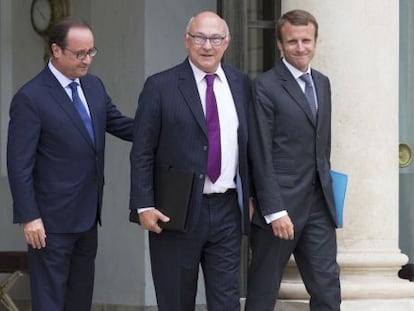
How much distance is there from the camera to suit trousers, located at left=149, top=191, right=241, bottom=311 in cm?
591

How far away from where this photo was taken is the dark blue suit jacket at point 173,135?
5871 millimetres

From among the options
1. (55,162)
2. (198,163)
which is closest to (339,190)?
(198,163)

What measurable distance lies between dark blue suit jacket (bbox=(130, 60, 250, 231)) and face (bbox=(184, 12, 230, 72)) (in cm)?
9

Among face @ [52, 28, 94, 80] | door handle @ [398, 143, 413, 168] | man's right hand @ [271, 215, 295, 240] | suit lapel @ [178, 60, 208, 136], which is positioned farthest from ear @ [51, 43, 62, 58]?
door handle @ [398, 143, 413, 168]

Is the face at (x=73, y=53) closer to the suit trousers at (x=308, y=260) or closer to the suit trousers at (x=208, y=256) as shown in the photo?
the suit trousers at (x=208, y=256)

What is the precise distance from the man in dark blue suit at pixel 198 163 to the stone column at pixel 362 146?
3.23 feet

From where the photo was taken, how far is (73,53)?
19.9ft

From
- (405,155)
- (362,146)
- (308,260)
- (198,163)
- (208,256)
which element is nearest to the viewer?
(198,163)

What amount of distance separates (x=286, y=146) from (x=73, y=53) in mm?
1062

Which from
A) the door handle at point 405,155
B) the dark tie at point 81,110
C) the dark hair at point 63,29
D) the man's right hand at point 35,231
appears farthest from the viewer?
the door handle at point 405,155

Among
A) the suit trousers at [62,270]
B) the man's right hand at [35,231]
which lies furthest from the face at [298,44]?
the man's right hand at [35,231]

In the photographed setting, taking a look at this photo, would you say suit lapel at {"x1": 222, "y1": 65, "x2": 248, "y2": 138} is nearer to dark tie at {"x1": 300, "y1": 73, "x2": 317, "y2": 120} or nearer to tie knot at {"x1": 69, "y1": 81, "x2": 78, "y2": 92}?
dark tie at {"x1": 300, "y1": 73, "x2": 317, "y2": 120}

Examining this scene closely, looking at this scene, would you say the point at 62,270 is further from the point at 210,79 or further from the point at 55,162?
the point at 210,79

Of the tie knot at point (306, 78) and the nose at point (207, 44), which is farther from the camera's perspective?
the tie knot at point (306, 78)
